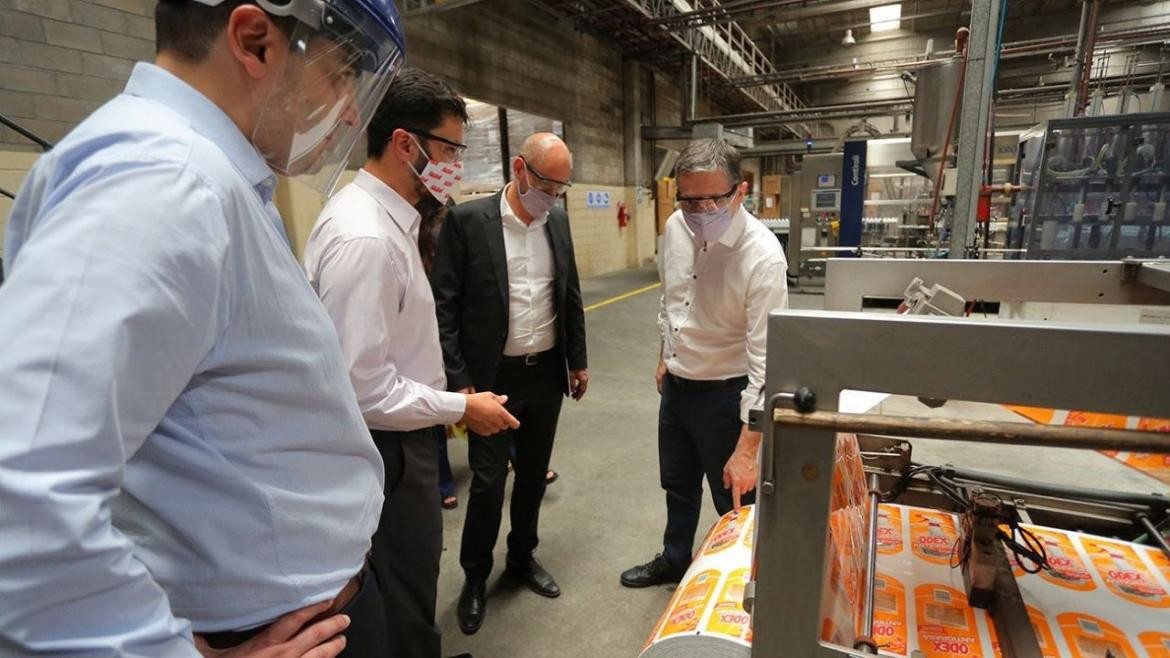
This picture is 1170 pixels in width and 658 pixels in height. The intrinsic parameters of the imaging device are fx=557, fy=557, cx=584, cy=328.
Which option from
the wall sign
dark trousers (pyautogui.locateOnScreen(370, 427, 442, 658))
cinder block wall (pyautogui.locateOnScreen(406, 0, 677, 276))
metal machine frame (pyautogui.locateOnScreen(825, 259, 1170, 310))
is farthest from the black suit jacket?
the wall sign

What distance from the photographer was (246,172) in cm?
65

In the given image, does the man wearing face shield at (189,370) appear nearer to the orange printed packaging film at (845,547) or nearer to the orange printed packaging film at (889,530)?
the orange printed packaging film at (845,547)

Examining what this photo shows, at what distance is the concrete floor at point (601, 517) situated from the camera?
1866mm

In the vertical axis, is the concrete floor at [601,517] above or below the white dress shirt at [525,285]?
below

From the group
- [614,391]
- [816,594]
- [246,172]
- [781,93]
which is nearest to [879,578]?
[816,594]

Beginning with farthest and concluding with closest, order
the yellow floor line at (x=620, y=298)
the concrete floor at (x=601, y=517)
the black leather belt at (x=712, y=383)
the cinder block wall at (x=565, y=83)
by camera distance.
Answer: the yellow floor line at (x=620, y=298)
the cinder block wall at (x=565, y=83)
the concrete floor at (x=601, y=517)
the black leather belt at (x=712, y=383)

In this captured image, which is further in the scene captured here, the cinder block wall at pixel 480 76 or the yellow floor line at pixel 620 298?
the yellow floor line at pixel 620 298

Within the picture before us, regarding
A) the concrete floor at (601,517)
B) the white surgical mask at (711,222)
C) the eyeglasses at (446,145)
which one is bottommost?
the concrete floor at (601,517)

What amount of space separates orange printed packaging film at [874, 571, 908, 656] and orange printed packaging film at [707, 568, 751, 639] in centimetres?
21

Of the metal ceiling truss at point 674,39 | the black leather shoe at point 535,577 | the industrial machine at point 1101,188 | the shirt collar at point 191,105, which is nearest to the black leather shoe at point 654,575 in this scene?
the black leather shoe at point 535,577

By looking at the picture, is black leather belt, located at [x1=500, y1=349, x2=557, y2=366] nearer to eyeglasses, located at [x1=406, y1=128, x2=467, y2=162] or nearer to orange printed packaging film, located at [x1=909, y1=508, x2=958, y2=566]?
eyeglasses, located at [x1=406, y1=128, x2=467, y2=162]

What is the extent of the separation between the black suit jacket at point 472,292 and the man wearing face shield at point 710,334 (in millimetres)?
576

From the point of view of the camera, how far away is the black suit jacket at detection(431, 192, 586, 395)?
1845 millimetres

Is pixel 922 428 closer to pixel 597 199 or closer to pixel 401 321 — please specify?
pixel 401 321
